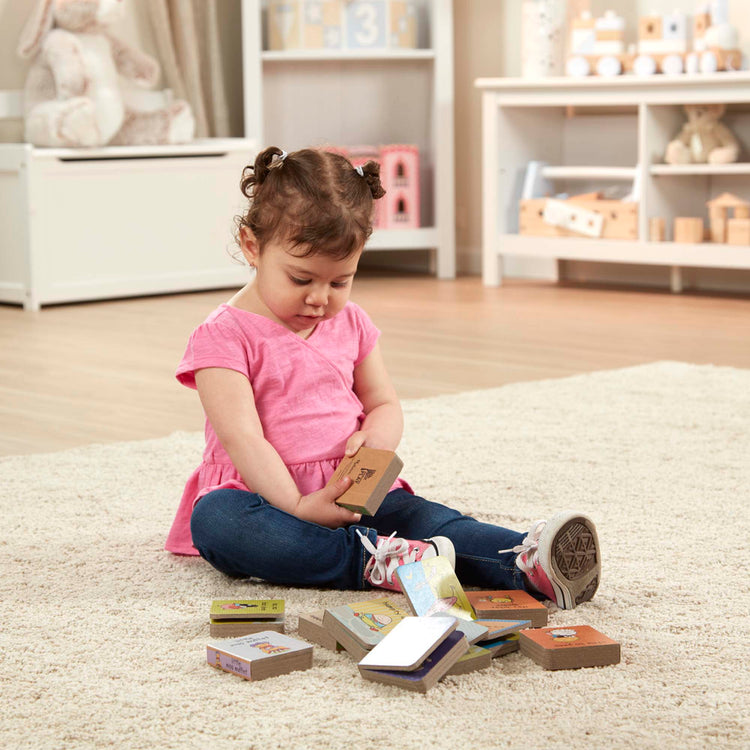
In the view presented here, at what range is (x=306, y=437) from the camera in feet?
4.36

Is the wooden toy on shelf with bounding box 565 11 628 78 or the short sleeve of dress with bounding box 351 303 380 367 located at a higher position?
the wooden toy on shelf with bounding box 565 11 628 78

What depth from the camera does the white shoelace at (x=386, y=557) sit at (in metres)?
1.21

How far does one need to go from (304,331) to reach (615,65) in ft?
8.82

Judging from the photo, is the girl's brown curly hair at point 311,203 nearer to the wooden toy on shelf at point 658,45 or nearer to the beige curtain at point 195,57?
the wooden toy on shelf at point 658,45

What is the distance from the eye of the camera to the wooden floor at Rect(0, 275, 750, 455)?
2.19m

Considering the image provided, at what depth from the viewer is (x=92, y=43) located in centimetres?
380

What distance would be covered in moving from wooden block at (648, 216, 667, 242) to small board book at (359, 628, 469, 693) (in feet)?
9.52

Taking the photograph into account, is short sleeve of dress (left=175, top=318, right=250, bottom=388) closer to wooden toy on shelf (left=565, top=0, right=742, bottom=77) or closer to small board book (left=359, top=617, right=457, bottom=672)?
small board book (left=359, top=617, right=457, bottom=672)

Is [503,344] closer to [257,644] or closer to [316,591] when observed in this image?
[316,591]

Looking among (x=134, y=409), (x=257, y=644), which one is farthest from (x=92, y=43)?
(x=257, y=644)

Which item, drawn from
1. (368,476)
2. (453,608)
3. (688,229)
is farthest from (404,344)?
(453,608)

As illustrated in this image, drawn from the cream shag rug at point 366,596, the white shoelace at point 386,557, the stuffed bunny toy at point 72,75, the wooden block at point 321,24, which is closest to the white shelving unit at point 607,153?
the wooden block at point 321,24

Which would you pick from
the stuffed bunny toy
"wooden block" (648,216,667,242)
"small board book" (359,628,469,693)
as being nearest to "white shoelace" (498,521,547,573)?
"small board book" (359,628,469,693)

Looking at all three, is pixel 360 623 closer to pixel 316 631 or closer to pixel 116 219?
pixel 316 631
